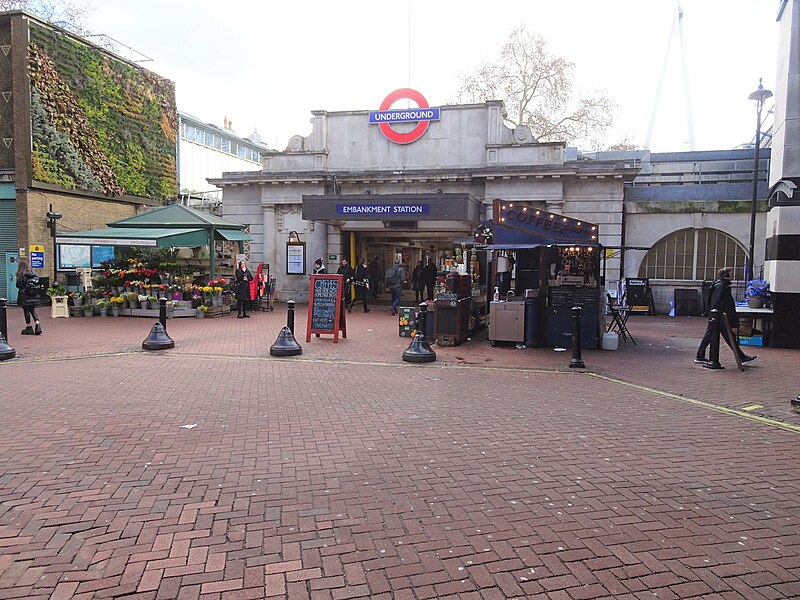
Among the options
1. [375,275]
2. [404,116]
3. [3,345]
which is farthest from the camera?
[375,275]

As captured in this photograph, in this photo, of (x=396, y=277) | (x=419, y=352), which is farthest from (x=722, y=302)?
(x=396, y=277)

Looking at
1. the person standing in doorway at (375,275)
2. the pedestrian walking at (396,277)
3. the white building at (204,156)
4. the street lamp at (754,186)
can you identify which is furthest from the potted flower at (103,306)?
the street lamp at (754,186)

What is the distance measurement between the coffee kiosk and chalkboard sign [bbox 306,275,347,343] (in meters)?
3.25

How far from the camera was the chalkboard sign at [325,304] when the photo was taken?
40.3ft

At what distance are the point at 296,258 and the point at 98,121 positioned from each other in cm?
1019

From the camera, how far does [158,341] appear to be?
11.1m

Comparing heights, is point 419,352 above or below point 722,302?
below

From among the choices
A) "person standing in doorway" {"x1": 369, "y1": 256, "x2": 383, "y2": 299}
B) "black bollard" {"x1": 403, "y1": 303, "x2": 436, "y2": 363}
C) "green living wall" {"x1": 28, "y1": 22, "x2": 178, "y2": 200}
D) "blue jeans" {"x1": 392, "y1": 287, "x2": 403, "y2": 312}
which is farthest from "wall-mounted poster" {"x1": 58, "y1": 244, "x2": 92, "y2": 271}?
"black bollard" {"x1": 403, "y1": 303, "x2": 436, "y2": 363}

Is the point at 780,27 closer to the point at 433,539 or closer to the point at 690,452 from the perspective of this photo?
the point at 690,452

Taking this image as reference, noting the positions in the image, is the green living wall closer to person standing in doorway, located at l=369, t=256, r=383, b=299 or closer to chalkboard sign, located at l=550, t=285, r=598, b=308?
person standing in doorway, located at l=369, t=256, r=383, b=299

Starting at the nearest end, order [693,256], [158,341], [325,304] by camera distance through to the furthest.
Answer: [158,341] → [325,304] → [693,256]

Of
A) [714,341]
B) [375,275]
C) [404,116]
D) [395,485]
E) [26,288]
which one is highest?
[404,116]

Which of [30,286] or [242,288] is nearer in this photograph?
[30,286]

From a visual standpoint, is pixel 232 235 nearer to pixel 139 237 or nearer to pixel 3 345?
pixel 139 237
